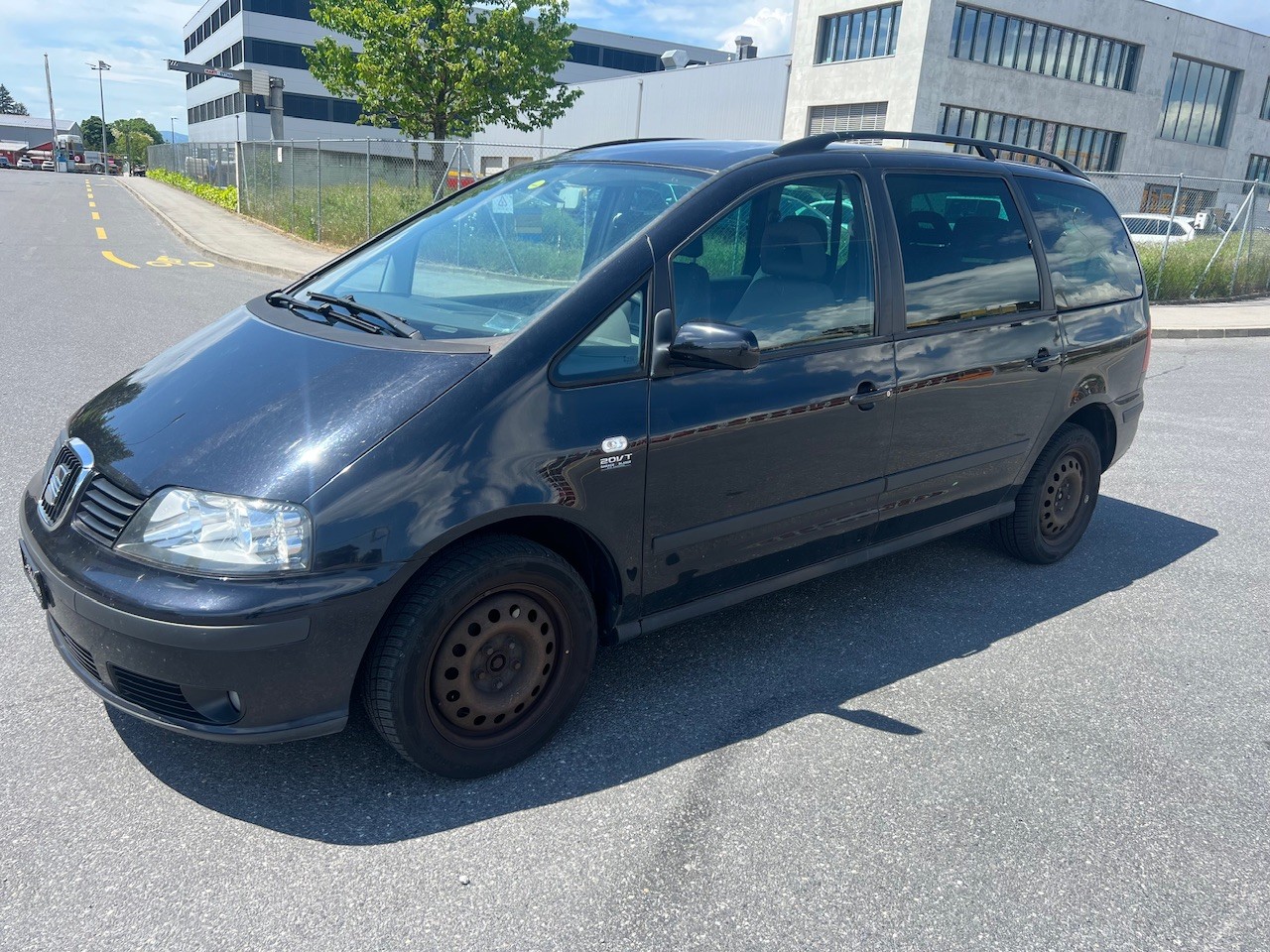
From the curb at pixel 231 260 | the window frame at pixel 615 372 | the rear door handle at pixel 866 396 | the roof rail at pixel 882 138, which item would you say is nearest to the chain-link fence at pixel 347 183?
the curb at pixel 231 260

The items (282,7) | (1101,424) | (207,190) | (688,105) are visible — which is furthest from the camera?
(282,7)

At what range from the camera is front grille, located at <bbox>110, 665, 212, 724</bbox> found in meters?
2.56

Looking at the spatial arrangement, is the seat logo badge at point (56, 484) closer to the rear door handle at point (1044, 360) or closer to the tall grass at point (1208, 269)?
the rear door handle at point (1044, 360)

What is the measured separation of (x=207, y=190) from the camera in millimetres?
32031

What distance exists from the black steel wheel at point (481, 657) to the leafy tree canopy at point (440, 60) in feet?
77.2

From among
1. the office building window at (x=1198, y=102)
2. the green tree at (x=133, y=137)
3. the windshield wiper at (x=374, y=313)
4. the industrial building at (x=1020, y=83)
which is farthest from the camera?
the green tree at (x=133, y=137)

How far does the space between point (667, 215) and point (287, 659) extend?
177 centimetres

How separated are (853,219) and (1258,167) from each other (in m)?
56.5

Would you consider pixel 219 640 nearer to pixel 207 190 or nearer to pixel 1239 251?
pixel 1239 251

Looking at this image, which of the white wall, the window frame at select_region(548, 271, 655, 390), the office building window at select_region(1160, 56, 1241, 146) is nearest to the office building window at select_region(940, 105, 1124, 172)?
the office building window at select_region(1160, 56, 1241, 146)

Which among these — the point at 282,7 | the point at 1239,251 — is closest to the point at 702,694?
the point at 1239,251

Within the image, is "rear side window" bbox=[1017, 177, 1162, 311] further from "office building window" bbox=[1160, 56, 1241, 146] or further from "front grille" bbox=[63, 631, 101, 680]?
"office building window" bbox=[1160, 56, 1241, 146]

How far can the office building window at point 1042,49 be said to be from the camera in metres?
37.1

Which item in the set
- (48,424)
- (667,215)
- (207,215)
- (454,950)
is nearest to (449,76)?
(207,215)
